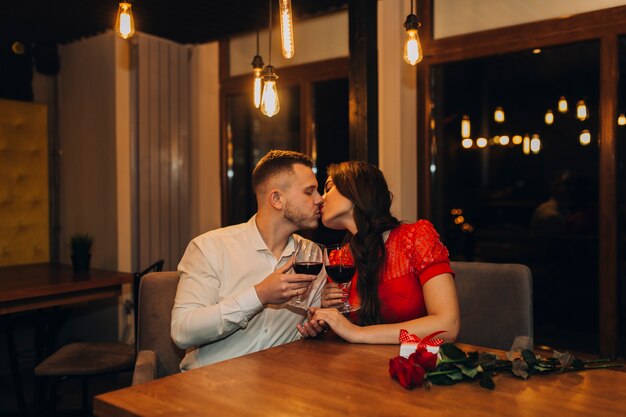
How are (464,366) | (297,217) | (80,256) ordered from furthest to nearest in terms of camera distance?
(80,256) < (297,217) < (464,366)

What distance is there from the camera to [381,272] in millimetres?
2227

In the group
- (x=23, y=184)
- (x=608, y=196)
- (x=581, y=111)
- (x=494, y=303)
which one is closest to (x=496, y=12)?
(x=581, y=111)

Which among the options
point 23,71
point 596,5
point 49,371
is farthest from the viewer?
point 23,71

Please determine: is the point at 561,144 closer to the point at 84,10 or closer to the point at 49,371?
the point at 49,371

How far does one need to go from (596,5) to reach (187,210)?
3530 mm

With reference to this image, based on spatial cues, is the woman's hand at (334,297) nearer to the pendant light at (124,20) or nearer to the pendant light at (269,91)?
the pendant light at (269,91)

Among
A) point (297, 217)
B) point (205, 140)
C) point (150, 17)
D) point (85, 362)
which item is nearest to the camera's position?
point (297, 217)

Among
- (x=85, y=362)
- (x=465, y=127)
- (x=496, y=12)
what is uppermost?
(x=496, y=12)

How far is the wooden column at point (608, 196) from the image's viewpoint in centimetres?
307

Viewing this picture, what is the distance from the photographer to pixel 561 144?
3.29 metres

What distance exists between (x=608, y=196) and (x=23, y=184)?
4.30m

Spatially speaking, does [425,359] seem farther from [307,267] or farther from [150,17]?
[150,17]

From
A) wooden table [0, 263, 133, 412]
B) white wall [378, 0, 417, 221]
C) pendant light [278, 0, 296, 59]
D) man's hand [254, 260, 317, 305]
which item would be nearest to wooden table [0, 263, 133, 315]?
wooden table [0, 263, 133, 412]

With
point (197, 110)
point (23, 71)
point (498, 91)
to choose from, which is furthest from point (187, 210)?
point (498, 91)
